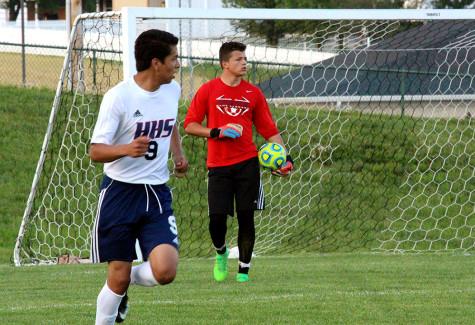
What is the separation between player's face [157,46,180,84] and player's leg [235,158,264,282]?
2.78 m

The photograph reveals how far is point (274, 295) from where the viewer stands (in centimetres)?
835

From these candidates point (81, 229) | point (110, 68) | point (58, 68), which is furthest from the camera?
point (58, 68)

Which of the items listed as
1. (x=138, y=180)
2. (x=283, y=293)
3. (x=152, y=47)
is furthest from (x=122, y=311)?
(x=283, y=293)

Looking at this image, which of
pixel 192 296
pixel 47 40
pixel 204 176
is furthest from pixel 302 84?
pixel 47 40

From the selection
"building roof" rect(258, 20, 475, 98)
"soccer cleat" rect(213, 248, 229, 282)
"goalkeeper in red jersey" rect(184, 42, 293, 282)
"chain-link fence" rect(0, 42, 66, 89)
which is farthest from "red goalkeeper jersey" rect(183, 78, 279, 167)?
"chain-link fence" rect(0, 42, 66, 89)

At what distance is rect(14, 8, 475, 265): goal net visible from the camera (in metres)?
15.3

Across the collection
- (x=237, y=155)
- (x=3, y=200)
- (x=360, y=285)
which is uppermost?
(x=237, y=155)

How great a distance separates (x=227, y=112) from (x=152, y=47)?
280cm

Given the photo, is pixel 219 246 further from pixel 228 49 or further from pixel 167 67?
pixel 167 67

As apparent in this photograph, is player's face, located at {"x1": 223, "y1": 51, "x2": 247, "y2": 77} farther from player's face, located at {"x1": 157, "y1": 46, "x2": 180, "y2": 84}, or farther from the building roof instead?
the building roof

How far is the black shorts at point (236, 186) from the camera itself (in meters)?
9.38

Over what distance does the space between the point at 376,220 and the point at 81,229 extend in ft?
15.1

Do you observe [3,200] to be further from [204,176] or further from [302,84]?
[302,84]

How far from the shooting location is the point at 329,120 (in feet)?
55.9
